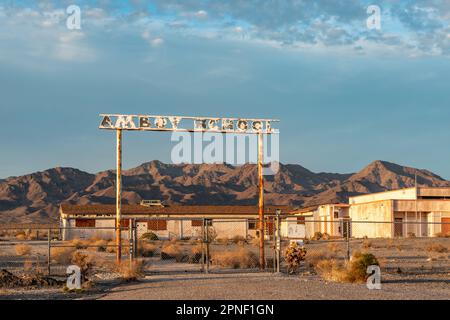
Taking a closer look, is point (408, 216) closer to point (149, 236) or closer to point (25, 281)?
point (149, 236)

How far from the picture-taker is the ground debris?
2525 cm

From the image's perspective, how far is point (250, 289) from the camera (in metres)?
20.5

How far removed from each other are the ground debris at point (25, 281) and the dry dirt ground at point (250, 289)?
1.62 metres

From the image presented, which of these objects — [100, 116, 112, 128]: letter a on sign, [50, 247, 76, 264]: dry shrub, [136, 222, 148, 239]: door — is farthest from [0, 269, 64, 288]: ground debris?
[136, 222, 148, 239]: door

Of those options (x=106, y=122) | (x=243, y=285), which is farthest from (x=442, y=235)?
(x=243, y=285)

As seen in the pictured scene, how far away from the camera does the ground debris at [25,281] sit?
25.2 meters

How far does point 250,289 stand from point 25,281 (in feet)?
30.6
